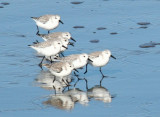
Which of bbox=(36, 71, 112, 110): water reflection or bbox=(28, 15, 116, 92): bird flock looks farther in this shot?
bbox=(28, 15, 116, 92): bird flock

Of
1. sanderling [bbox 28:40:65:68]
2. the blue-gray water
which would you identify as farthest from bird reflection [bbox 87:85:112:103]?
sanderling [bbox 28:40:65:68]

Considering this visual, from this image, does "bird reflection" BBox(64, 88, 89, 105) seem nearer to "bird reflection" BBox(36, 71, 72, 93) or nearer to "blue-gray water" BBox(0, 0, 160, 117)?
"blue-gray water" BBox(0, 0, 160, 117)

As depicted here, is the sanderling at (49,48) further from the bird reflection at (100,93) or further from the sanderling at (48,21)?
the sanderling at (48,21)

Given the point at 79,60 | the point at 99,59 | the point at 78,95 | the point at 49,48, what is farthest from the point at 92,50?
the point at 78,95

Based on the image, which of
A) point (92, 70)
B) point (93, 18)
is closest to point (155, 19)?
point (93, 18)

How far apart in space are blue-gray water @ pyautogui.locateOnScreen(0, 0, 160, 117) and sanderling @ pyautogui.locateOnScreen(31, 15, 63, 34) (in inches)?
15.9

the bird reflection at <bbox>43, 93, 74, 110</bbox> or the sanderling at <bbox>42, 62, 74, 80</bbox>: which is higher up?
the sanderling at <bbox>42, 62, 74, 80</bbox>

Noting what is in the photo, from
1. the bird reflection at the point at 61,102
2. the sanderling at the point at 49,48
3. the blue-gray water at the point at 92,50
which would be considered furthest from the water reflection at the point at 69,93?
the sanderling at the point at 49,48

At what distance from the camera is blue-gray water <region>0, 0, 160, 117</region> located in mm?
11414

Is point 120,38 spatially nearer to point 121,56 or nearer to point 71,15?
point 121,56

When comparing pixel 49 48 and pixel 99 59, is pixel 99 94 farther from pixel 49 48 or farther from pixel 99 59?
pixel 49 48

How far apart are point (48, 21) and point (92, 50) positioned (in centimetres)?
241

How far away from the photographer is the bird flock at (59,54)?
520 inches

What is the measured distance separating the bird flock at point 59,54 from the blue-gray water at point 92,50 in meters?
0.31
